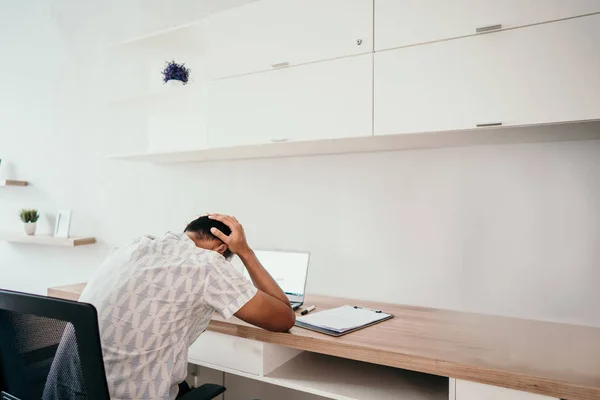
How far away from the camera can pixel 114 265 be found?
3.61 feet

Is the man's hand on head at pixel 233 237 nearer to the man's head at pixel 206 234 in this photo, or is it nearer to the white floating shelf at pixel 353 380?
the man's head at pixel 206 234

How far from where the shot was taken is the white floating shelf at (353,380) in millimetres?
1293

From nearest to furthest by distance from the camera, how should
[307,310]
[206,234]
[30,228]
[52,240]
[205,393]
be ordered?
[205,393]
[206,234]
[307,310]
[52,240]
[30,228]

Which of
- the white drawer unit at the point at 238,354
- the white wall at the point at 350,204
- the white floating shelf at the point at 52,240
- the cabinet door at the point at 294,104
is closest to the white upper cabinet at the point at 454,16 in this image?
the cabinet door at the point at 294,104

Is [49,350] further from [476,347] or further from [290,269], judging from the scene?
[476,347]

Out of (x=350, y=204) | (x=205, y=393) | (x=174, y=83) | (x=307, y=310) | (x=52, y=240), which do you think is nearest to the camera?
(x=205, y=393)

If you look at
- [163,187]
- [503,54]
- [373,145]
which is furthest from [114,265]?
[163,187]

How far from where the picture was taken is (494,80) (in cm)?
138

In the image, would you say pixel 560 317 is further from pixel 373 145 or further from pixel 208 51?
pixel 208 51

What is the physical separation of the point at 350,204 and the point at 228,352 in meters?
0.91

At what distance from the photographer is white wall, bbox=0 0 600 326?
1.60m

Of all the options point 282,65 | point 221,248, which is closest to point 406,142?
point 282,65

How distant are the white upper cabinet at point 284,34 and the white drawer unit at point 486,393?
119 centimetres

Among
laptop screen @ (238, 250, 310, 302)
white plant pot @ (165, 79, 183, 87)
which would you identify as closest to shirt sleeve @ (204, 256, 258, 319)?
laptop screen @ (238, 250, 310, 302)
